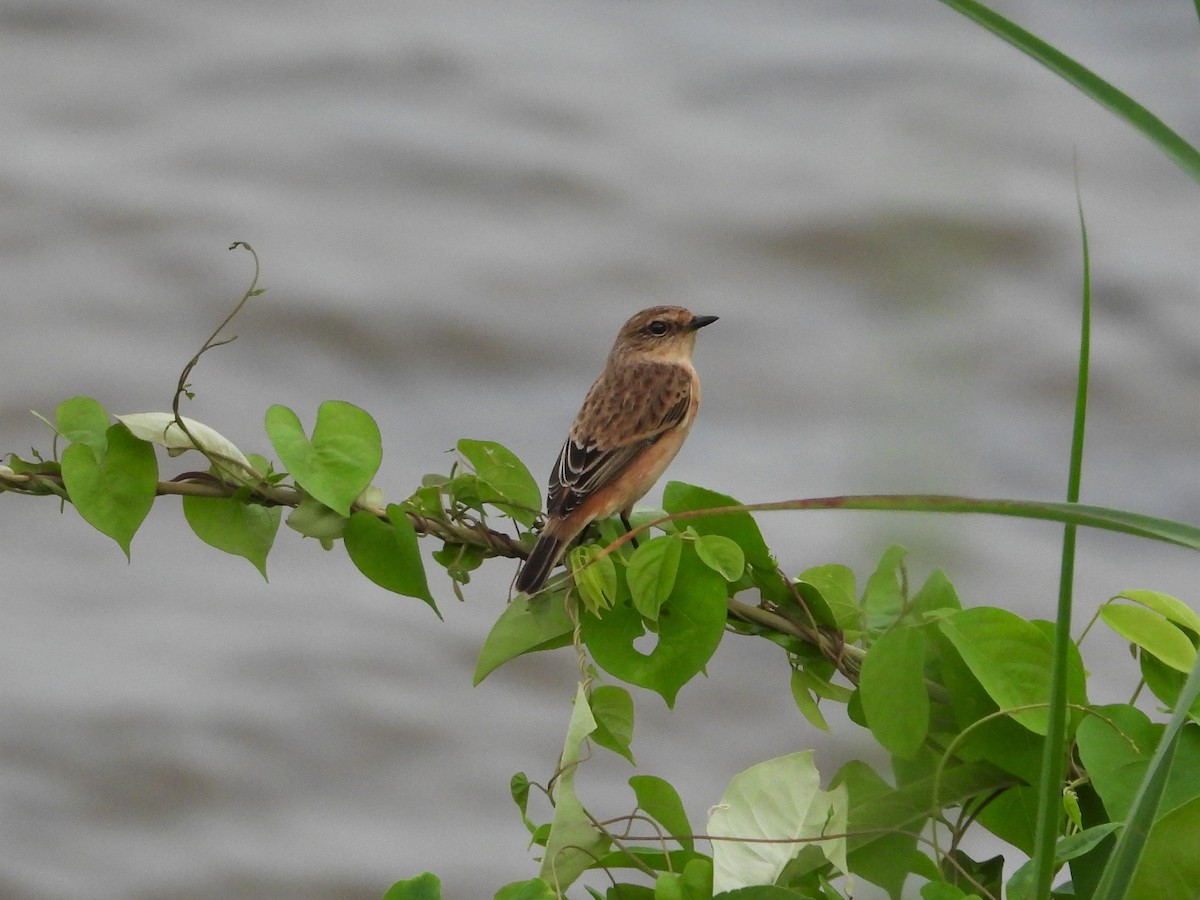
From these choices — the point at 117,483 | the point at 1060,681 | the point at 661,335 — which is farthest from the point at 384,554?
the point at 661,335

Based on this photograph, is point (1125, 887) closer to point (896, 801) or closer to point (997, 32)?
point (896, 801)

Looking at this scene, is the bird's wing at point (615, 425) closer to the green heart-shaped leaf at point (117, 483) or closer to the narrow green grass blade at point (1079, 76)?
the green heart-shaped leaf at point (117, 483)

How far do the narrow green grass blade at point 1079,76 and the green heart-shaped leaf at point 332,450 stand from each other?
17.9 inches

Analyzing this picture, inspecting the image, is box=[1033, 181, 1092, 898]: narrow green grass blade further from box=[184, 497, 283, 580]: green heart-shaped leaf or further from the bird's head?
the bird's head

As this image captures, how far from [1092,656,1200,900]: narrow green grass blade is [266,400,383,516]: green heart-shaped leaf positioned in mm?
495

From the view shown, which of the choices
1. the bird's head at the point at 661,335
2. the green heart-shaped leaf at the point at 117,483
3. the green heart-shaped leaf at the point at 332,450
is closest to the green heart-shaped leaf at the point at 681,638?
the green heart-shaped leaf at the point at 332,450

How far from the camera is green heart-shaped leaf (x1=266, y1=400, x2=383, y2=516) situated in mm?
854

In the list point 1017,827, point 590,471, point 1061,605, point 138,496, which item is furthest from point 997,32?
point 590,471

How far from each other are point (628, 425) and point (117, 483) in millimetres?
877

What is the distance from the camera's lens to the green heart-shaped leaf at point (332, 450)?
0.85m

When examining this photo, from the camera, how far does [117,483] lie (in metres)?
0.88

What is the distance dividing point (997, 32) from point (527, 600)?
18.1 inches

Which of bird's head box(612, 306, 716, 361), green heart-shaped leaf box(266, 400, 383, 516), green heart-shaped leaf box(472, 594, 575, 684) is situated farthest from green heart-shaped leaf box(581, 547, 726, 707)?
bird's head box(612, 306, 716, 361)

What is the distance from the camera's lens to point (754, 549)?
33.4 inches
